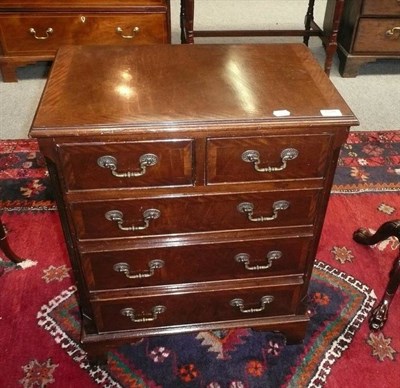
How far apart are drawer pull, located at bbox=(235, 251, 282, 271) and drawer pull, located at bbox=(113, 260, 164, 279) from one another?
0.26 m

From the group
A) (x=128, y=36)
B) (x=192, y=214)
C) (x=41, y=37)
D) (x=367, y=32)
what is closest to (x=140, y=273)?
(x=192, y=214)

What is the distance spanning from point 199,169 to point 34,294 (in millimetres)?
1136

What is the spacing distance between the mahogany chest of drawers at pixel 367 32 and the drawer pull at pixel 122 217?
2.80 metres

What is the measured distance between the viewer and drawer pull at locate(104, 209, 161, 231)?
129cm

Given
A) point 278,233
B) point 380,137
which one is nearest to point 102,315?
point 278,233

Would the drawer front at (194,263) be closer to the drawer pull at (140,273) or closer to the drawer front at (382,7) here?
the drawer pull at (140,273)

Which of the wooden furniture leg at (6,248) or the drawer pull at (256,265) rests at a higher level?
the drawer pull at (256,265)

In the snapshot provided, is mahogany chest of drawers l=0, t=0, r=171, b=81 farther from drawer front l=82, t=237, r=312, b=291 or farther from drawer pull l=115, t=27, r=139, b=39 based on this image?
drawer front l=82, t=237, r=312, b=291

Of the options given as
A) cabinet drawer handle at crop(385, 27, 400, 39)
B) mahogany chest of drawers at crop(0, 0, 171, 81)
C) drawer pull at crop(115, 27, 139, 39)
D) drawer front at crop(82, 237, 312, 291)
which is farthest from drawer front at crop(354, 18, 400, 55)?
drawer front at crop(82, 237, 312, 291)

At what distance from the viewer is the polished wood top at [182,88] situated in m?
1.16

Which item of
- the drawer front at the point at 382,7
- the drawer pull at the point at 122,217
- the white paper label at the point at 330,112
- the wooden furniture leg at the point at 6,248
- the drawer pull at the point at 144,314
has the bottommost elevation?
the wooden furniture leg at the point at 6,248

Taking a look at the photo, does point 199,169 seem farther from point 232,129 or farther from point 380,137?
point 380,137

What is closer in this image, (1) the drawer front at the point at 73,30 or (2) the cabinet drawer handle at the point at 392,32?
(1) the drawer front at the point at 73,30

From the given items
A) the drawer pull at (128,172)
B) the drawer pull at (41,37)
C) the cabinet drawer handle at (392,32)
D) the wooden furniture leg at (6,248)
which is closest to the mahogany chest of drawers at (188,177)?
the drawer pull at (128,172)
